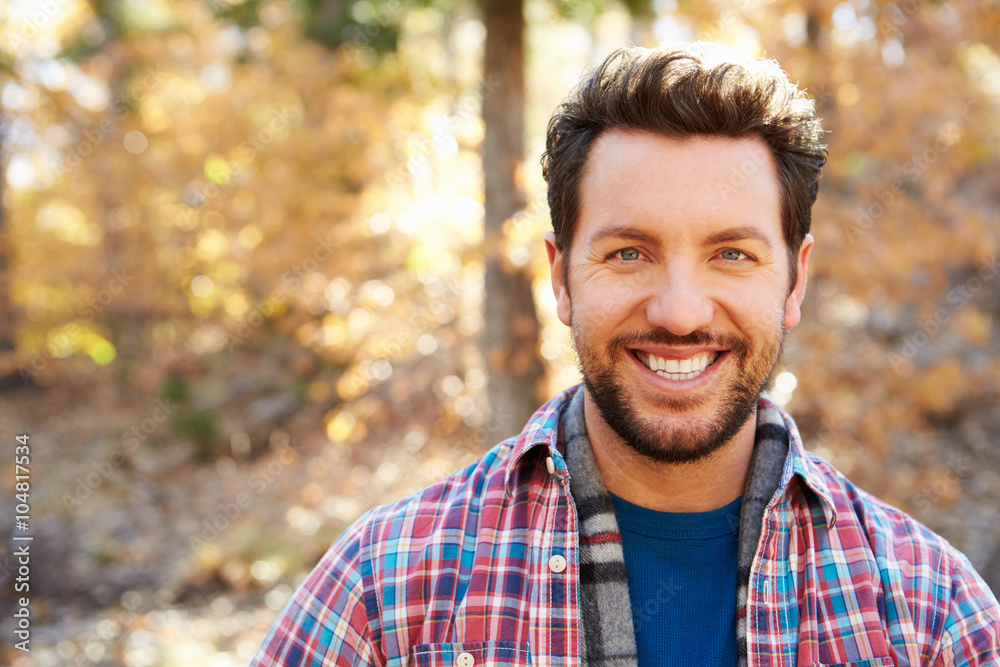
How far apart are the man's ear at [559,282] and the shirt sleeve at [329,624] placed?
75 centimetres

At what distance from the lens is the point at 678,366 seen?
1.68 meters

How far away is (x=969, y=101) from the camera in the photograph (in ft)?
16.9

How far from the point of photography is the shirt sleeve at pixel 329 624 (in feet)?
5.10

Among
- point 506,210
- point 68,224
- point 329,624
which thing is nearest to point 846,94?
point 506,210

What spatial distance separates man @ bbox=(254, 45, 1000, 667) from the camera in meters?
1.53

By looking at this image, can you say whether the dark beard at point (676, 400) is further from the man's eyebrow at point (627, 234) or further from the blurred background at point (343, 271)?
the blurred background at point (343, 271)

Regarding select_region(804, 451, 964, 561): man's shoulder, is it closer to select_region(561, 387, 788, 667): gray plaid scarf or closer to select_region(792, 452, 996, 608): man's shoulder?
select_region(792, 452, 996, 608): man's shoulder

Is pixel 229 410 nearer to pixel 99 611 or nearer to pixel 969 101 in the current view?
pixel 99 611

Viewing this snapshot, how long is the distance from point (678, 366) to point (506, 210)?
12.9 ft

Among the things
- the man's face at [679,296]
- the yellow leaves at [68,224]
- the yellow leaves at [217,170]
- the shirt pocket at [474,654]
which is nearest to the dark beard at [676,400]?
the man's face at [679,296]

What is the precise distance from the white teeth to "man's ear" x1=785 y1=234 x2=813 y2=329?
33 cm

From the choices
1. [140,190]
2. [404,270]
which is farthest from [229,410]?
[404,270]

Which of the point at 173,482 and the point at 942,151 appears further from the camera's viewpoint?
the point at 173,482

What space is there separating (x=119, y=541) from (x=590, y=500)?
27.3 ft
